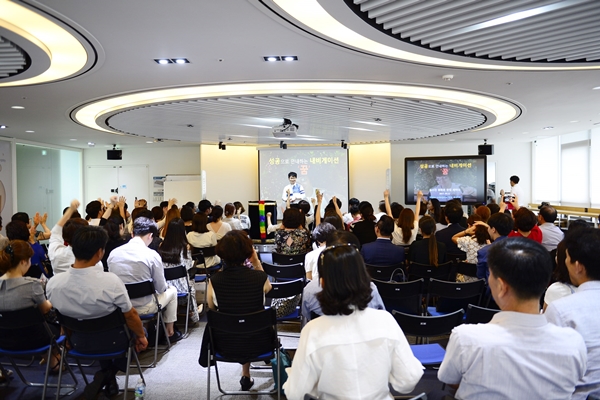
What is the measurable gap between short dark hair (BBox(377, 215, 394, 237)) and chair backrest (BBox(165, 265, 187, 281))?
225 cm

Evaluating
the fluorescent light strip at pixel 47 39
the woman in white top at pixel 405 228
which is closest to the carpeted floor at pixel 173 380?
the woman in white top at pixel 405 228

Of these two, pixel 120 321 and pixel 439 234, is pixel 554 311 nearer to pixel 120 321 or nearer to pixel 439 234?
pixel 120 321

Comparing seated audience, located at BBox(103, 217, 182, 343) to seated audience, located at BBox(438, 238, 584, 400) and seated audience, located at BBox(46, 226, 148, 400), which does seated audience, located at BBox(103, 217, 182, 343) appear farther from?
seated audience, located at BBox(438, 238, 584, 400)

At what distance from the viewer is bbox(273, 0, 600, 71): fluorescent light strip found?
13.7ft

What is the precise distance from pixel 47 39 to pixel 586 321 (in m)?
5.70

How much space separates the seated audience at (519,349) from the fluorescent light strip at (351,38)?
9.77 feet

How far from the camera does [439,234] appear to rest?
5.85 metres

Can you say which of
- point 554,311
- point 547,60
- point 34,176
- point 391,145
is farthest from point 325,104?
point 34,176

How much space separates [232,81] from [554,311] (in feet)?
18.1

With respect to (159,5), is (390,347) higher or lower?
lower

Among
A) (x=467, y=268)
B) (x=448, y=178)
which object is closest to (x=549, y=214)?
(x=467, y=268)

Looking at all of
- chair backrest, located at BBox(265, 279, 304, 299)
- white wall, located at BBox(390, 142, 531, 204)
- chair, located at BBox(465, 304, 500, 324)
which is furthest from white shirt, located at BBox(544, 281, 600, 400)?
white wall, located at BBox(390, 142, 531, 204)

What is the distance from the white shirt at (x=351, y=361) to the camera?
1785 mm

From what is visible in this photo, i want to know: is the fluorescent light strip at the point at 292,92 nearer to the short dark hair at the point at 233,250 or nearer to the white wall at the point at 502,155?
the short dark hair at the point at 233,250
